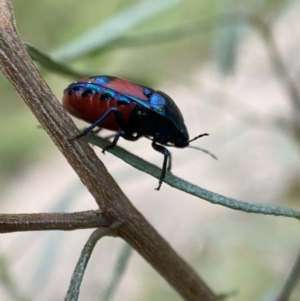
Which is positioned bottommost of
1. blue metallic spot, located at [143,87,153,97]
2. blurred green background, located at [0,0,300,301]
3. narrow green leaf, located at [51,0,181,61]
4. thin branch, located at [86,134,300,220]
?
blurred green background, located at [0,0,300,301]

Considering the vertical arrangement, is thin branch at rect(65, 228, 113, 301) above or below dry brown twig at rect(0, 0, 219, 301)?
below

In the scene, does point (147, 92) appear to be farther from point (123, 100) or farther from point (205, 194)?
point (205, 194)

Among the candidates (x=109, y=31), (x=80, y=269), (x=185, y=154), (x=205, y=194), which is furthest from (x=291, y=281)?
(x=185, y=154)

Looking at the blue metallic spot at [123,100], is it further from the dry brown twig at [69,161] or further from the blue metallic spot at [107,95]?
the dry brown twig at [69,161]

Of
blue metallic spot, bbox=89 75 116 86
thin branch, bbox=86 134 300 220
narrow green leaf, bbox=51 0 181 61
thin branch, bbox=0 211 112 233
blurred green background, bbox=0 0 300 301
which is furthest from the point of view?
blurred green background, bbox=0 0 300 301

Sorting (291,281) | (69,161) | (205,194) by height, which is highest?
(69,161)

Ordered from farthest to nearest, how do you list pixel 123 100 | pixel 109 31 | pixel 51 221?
1. pixel 109 31
2. pixel 123 100
3. pixel 51 221

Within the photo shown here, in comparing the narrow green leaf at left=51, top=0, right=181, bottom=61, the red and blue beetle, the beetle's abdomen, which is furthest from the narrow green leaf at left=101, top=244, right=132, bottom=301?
the narrow green leaf at left=51, top=0, right=181, bottom=61

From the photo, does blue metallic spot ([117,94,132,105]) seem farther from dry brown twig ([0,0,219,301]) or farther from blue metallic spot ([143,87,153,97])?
dry brown twig ([0,0,219,301])
